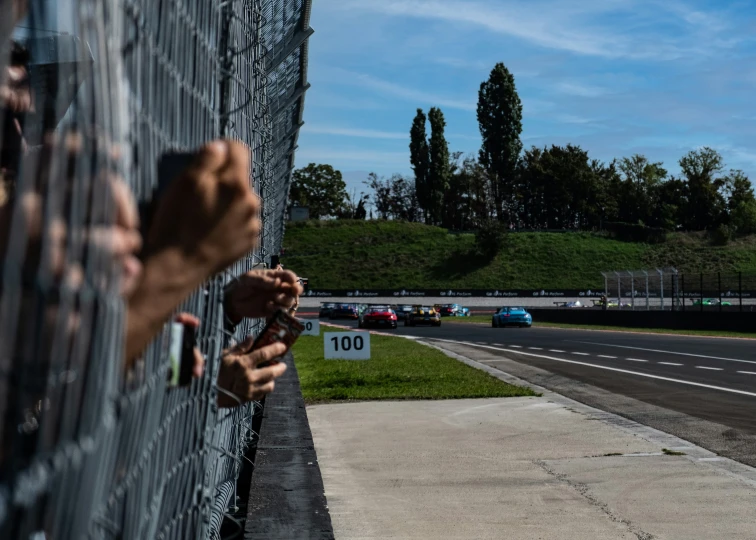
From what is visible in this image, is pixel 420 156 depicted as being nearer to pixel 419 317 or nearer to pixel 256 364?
pixel 419 317

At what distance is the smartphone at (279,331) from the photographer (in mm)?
2587

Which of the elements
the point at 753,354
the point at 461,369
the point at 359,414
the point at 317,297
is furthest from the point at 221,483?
the point at 317,297

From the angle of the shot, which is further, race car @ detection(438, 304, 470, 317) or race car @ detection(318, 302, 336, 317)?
race car @ detection(438, 304, 470, 317)

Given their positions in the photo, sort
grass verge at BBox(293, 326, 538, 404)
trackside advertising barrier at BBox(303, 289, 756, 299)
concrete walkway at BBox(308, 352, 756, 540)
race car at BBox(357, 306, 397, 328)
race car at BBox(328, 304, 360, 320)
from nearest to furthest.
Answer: concrete walkway at BBox(308, 352, 756, 540)
grass verge at BBox(293, 326, 538, 404)
race car at BBox(357, 306, 397, 328)
race car at BBox(328, 304, 360, 320)
trackside advertising barrier at BBox(303, 289, 756, 299)

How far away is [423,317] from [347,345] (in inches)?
1347

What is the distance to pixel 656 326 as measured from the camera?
40031mm

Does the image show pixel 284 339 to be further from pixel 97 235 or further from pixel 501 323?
pixel 501 323

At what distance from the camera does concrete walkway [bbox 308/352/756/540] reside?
5676 millimetres

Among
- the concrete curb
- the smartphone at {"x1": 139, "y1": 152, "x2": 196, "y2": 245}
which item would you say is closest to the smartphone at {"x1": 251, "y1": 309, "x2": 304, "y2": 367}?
the smartphone at {"x1": 139, "y1": 152, "x2": 196, "y2": 245}

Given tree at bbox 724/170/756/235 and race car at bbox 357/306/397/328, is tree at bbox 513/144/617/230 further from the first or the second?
race car at bbox 357/306/397/328

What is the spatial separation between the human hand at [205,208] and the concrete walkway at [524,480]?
441 cm

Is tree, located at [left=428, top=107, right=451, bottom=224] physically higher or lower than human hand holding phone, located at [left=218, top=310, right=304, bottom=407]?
higher

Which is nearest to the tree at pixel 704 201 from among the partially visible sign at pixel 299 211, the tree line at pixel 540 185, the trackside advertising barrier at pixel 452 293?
the tree line at pixel 540 185

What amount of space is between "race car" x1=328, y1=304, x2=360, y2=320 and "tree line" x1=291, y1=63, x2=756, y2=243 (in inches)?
2157
